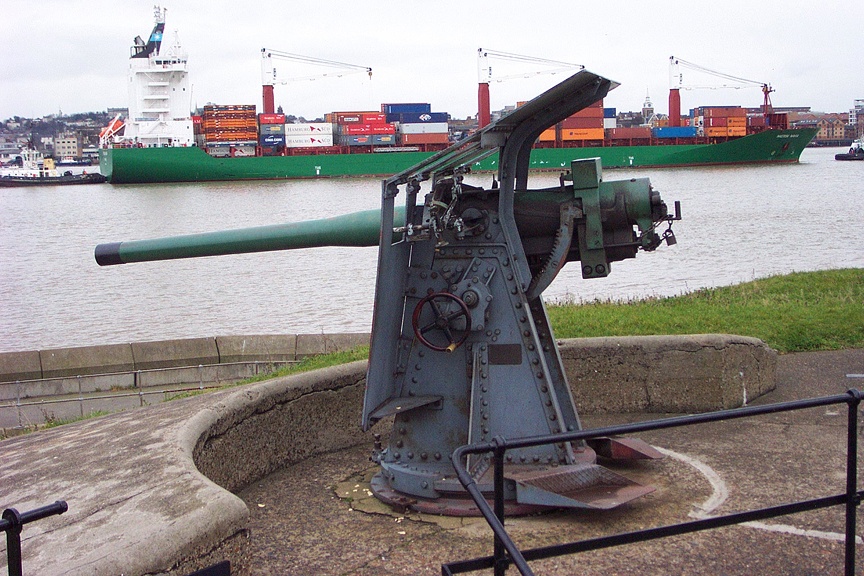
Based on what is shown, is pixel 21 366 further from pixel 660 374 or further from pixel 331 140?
pixel 331 140

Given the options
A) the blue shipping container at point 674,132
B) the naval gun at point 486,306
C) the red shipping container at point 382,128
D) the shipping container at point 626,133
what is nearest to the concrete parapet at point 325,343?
the naval gun at point 486,306

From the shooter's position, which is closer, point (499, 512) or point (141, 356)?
point (499, 512)

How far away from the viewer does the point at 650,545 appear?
4168 millimetres

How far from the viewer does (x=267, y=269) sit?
989 inches

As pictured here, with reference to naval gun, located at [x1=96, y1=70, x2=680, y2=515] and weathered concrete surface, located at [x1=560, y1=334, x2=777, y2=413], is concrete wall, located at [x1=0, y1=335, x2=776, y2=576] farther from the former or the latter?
naval gun, located at [x1=96, y1=70, x2=680, y2=515]

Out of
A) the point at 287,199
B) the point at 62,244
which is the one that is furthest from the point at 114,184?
the point at 62,244

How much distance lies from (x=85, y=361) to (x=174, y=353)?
49.0 inches

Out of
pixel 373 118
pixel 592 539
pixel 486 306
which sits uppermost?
pixel 373 118

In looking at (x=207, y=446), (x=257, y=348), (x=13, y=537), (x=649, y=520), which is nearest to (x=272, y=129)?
(x=257, y=348)

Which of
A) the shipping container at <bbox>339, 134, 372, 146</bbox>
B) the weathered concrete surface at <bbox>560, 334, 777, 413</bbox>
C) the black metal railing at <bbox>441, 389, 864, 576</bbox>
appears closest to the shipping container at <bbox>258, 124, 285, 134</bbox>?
the shipping container at <bbox>339, 134, 372, 146</bbox>

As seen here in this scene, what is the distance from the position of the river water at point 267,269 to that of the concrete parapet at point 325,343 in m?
2.98

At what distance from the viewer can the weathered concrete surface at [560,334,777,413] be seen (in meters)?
6.37

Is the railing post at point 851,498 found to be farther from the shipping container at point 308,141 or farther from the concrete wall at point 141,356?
the shipping container at point 308,141

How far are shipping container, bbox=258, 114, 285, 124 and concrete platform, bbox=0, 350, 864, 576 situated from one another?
71.5m
